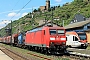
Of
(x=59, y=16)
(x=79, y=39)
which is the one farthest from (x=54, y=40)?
(x=59, y=16)

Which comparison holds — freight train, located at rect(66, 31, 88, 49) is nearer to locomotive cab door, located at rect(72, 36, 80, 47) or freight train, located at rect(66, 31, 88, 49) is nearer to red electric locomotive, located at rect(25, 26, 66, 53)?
locomotive cab door, located at rect(72, 36, 80, 47)

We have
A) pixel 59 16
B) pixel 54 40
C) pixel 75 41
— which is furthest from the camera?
pixel 59 16

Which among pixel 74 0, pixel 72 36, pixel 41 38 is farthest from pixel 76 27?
pixel 74 0

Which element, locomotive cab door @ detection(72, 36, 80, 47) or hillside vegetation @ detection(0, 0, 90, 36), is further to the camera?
hillside vegetation @ detection(0, 0, 90, 36)

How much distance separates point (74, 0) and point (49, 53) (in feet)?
512

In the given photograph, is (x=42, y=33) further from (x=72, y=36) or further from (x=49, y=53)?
(x=72, y=36)

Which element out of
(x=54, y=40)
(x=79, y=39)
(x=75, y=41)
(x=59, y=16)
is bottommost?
(x=54, y=40)

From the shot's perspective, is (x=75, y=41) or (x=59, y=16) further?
(x=59, y=16)

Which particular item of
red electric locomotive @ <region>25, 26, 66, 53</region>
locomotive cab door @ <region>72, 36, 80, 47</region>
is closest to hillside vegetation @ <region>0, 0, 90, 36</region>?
locomotive cab door @ <region>72, 36, 80, 47</region>

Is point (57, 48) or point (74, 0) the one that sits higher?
point (74, 0)

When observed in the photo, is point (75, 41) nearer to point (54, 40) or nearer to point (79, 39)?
point (79, 39)

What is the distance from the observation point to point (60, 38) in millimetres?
26562

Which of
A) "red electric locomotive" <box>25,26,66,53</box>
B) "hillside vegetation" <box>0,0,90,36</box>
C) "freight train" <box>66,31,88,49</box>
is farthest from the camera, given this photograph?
"hillside vegetation" <box>0,0,90,36</box>

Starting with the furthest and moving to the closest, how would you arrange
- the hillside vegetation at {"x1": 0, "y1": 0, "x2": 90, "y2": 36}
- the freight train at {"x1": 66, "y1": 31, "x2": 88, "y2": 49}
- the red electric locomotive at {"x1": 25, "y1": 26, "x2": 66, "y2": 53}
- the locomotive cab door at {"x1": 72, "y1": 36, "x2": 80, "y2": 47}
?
1. the hillside vegetation at {"x1": 0, "y1": 0, "x2": 90, "y2": 36}
2. the locomotive cab door at {"x1": 72, "y1": 36, "x2": 80, "y2": 47}
3. the freight train at {"x1": 66, "y1": 31, "x2": 88, "y2": 49}
4. the red electric locomotive at {"x1": 25, "y1": 26, "x2": 66, "y2": 53}
